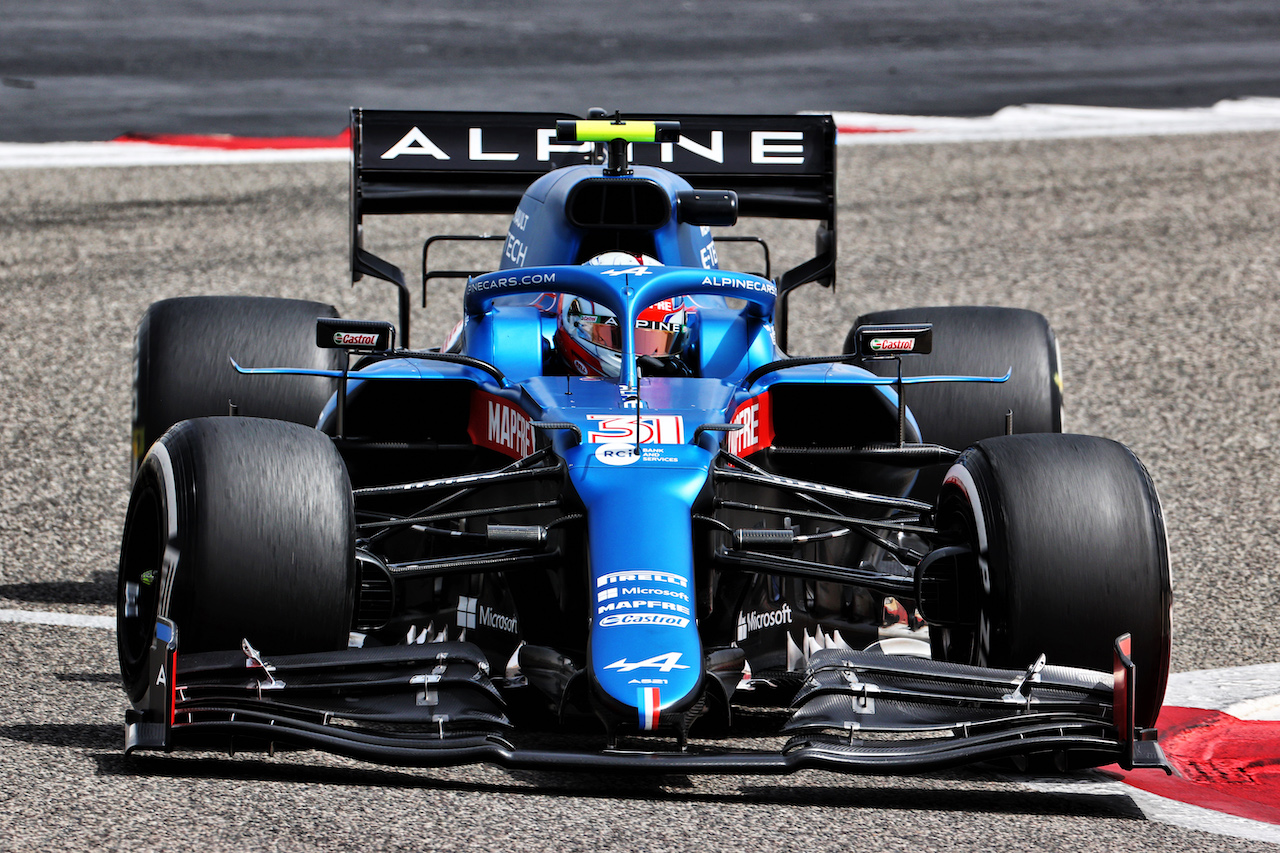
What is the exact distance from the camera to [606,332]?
6164 mm

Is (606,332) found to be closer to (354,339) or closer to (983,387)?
(354,339)

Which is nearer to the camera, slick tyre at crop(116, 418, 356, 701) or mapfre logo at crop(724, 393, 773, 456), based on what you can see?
slick tyre at crop(116, 418, 356, 701)

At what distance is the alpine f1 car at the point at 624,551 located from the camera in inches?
184

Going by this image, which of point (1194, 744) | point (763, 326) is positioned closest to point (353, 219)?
point (763, 326)

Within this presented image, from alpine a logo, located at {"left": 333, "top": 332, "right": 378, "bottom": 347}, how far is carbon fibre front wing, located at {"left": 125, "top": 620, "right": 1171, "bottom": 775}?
1131 mm

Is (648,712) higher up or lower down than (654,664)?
lower down

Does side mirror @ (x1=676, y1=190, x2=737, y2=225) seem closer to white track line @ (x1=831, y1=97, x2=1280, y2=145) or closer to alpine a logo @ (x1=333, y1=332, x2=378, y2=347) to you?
alpine a logo @ (x1=333, y1=332, x2=378, y2=347)

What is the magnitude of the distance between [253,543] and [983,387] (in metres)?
3.50

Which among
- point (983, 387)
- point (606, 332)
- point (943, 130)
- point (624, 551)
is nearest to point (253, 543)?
point (624, 551)

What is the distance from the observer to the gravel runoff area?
175 inches

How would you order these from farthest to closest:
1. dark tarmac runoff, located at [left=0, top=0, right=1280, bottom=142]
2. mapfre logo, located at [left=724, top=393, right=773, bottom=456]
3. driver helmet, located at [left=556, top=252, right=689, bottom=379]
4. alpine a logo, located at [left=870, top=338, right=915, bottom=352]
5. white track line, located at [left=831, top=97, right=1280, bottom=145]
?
1. dark tarmac runoff, located at [left=0, top=0, right=1280, bottom=142]
2. white track line, located at [left=831, top=97, right=1280, bottom=145]
3. driver helmet, located at [left=556, top=252, right=689, bottom=379]
4. mapfre logo, located at [left=724, top=393, right=773, bottom=456]
5. alpine a logo, located at [left=870, top=338, right=915, bottom=352]

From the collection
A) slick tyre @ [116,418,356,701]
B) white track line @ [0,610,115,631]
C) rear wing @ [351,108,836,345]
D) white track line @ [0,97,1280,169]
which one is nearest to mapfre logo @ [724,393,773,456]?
slick tyre @ [116,418,356,701]

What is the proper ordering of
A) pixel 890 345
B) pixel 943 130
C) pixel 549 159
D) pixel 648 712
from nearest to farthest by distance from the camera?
pixel 648 712 < pixel 890 345 < pixel 549 159 < pixel 943 130

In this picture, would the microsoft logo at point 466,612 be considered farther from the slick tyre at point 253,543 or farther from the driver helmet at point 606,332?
the driver helmet at point 606,332
